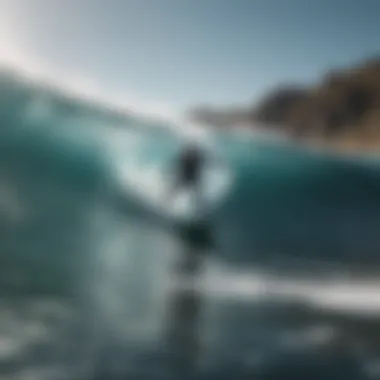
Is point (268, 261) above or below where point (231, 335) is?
above

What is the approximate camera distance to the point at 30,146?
4.61 ft

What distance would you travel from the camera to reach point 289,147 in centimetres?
149

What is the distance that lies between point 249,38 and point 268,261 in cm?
43

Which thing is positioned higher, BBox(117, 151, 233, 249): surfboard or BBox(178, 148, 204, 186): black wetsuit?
BBox(178, 148, 204, 186): black wetsuit

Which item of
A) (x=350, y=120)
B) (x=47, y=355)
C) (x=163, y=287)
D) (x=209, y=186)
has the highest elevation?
(x=350, y=120)

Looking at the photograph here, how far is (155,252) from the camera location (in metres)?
1.43

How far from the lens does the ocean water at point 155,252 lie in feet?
4.52

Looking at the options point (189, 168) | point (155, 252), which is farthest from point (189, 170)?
point (155, 252)

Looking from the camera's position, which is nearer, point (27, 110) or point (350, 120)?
point (27, 110)

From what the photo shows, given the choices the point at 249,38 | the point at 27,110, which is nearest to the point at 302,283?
the point at 249,38

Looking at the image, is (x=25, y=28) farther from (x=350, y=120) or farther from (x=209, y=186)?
(x=350, y=120)

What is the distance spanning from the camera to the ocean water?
1.38 meters

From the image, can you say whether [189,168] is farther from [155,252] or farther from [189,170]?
[155,252]

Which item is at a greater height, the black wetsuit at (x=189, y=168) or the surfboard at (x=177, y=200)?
the black wetsuit at (x=189, y=168)
